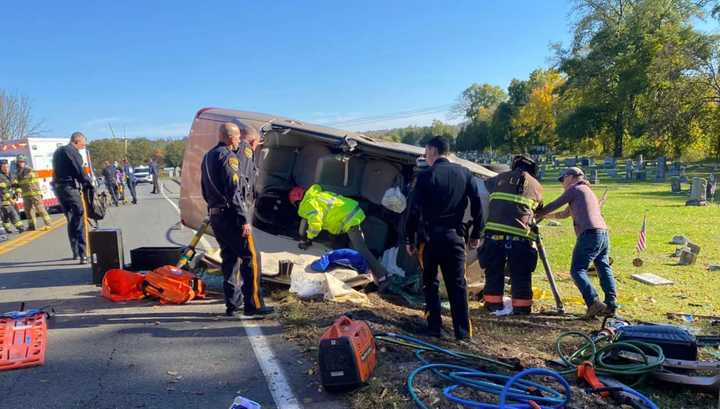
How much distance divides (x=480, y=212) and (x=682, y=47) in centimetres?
3592

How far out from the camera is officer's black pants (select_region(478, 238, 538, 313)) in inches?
217

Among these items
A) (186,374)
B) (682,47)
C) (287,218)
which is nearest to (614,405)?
(186,374)

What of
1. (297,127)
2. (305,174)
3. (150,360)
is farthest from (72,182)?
(150,360)

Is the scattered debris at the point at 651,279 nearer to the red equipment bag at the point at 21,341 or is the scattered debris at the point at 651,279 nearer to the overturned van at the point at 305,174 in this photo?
the overturned van at the point at 305,174

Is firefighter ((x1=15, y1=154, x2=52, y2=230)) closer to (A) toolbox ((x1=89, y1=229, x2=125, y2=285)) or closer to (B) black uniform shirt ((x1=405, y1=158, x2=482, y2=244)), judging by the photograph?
(A) toolbox ((x1=89, y1=229, x2=125, y2=285))

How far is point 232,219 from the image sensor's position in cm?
502

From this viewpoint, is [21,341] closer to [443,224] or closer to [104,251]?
[104,251]

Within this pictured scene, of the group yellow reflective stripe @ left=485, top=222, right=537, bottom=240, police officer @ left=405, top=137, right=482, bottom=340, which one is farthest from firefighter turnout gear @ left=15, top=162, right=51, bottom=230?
yellow reflective stripe @ left=485, top=222, right=537, bottom=240

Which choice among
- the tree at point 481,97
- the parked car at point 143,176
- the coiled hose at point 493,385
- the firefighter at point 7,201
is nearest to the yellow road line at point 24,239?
the firefighter at point 7,201

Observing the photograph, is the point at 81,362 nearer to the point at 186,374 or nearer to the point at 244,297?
the point at 186,374

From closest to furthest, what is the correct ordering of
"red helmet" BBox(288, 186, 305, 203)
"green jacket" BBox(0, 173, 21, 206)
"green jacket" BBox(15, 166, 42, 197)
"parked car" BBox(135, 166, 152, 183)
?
"red helmet" BBox(288, 186, 305, 203) < "green jacket" BBox(0, 173, 21, 206) < "green jacket" BBox(15, 166, 42, 197) < "parked car" BBox(135, 166, 152, 183)

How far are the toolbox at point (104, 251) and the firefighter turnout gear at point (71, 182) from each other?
5.71 feet

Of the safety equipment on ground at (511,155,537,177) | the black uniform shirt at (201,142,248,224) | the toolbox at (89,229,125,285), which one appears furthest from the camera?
the toolbox at (89,229,125,285)

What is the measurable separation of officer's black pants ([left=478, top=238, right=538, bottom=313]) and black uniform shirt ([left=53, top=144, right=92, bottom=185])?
6.01 m
